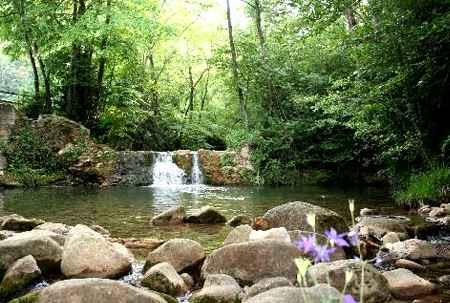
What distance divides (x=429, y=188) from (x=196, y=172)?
11508 millimetres

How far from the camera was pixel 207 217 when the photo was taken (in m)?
9.27

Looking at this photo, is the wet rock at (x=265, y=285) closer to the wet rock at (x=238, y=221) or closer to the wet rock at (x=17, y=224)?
the wet rock at (x=238, y=221)

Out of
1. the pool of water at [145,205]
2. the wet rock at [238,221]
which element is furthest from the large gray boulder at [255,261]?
the wet rock at [238,221]

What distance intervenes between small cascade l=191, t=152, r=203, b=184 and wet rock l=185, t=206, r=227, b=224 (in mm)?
10733

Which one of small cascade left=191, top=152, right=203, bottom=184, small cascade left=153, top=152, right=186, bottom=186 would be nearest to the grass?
small cascade left=191, top=152, right=203, bottom=184

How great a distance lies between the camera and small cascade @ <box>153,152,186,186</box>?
65.3 feet

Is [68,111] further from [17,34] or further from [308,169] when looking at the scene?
[308,169]

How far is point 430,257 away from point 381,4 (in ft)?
20.0

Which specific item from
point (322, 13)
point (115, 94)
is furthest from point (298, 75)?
point (322, 13)

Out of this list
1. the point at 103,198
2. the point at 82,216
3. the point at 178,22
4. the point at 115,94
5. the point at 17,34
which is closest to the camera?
the point at 82,216

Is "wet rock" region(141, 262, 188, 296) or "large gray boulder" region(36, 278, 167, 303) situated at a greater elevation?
"large gray boulder" region(36, 278, 167, 303)

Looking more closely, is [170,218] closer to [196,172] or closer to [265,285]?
[265,285]

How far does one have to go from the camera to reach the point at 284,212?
715cm

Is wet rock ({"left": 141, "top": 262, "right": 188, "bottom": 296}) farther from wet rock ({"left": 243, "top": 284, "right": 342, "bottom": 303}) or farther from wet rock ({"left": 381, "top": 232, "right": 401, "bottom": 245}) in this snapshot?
wet rock ({"left": 381, "top": 232, "right": 401, "bottom": 245})
